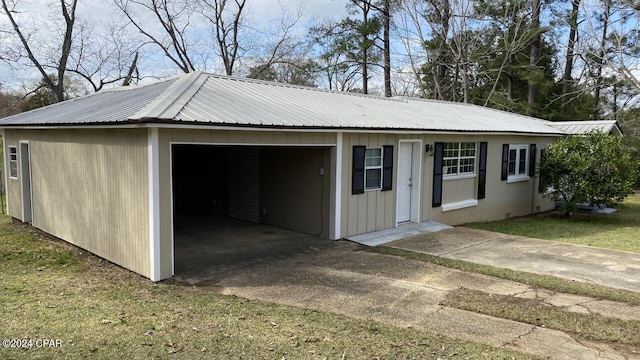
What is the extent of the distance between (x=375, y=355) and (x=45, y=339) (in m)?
3.21

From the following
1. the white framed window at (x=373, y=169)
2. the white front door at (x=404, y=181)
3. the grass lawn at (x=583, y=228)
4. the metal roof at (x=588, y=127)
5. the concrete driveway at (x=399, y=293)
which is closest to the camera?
the concrete driveway at (x=399, y=293)

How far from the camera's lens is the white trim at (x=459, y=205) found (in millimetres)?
11812

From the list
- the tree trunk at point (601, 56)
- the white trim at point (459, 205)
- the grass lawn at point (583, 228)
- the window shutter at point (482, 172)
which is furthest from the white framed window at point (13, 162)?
the tree trunk at point (601, 56)

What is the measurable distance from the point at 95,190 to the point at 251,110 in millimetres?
3083

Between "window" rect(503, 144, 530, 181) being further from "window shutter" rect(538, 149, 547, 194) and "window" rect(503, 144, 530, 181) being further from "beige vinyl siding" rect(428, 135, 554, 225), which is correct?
"window shutter" rect(538, 149, 547, 194)

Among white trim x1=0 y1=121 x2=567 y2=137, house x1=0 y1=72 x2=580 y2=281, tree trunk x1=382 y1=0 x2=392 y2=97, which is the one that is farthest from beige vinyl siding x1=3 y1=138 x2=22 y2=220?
tree trunk x1=382 y1=0 x2=392 y2=97

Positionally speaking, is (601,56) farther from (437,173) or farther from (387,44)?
(437,173)

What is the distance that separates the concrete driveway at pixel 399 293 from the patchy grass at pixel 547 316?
0.16 meters

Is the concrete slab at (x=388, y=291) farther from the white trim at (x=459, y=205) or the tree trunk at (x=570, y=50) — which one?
the tree trunk at (x=570, y=50)

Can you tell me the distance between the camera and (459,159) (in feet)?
39.8

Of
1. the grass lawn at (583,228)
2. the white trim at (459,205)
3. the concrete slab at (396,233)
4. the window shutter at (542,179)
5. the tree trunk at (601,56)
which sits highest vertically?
the tree trunk at (601,56)

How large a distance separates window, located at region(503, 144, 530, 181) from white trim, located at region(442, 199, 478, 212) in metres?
2.04

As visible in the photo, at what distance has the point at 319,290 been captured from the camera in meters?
6.12

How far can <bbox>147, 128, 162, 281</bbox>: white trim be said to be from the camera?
6332mm
